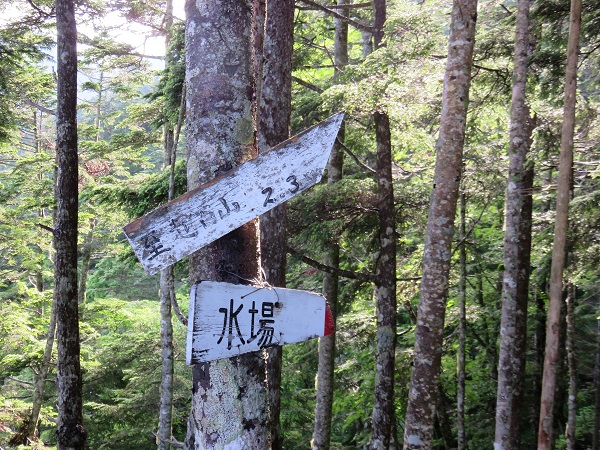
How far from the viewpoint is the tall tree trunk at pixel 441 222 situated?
5.10m

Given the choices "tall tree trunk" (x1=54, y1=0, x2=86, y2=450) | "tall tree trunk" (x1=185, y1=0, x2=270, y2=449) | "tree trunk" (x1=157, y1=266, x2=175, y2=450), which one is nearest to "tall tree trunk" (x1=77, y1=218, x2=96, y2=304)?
"tree trunk" (x1=157, y1=266, x2=175, y2=450)

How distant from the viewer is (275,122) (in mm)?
5902

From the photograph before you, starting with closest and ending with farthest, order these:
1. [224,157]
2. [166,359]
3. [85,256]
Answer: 1. [224,157]
2. [166,359]
3. [85,256]

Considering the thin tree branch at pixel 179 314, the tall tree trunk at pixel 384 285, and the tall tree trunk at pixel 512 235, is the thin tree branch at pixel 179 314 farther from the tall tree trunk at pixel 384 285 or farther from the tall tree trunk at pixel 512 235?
the tall tree trunk at pixel 512 235

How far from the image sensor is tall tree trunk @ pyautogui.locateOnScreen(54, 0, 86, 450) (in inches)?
253

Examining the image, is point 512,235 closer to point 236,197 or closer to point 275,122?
point 275,122

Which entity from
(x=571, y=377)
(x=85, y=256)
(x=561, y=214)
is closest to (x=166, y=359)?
(x=561, y=214)

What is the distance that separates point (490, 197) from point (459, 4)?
19.6ft

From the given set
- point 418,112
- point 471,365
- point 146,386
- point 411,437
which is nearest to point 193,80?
point 411,437

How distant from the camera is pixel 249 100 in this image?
2.29 meters

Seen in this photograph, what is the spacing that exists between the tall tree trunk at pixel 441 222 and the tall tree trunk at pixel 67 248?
4022 millimetres

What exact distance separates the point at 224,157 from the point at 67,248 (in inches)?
203

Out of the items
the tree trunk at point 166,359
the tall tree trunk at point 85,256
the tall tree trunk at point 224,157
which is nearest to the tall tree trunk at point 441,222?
the tall tree trunk at point 224,157

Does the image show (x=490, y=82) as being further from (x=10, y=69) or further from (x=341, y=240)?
(x=10, y=69)
